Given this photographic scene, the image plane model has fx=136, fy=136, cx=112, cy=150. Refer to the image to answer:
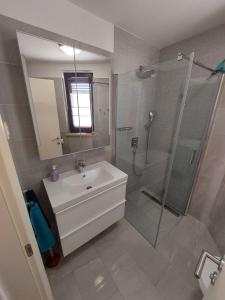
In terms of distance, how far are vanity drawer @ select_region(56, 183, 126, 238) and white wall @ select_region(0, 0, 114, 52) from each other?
1452 millimetres

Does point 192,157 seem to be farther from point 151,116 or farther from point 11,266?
point 11,266

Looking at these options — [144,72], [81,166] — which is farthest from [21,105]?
[144,72]

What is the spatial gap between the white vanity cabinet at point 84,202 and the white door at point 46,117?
32 centimetres

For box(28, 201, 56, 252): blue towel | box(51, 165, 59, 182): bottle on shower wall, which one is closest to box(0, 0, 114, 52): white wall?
box(51, 165, 59, 182): bottle on shower wall

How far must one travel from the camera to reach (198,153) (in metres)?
1.72

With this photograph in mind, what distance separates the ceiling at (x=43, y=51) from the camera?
100 cm

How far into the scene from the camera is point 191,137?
1777mm

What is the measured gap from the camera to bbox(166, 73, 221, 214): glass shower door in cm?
158

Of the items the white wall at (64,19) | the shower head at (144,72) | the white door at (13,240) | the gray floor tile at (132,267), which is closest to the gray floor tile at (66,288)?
the gray floor tile at (132,267)

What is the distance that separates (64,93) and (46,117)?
286 mm

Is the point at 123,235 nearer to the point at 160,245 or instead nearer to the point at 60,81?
the point at 160,245

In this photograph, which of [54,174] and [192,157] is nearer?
[54,174]

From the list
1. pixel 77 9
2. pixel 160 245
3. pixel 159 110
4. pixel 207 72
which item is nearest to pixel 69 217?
pixel 160 245

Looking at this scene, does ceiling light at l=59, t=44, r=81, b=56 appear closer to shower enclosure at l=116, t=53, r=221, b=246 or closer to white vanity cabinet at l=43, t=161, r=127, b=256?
shower enclosure at l=116, t=53, r=221, b=246
